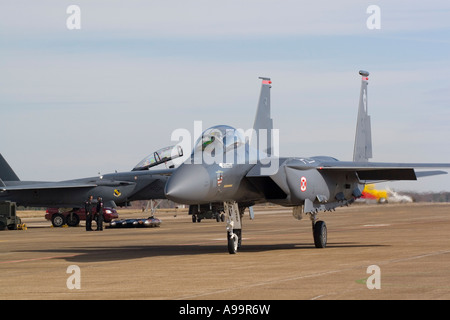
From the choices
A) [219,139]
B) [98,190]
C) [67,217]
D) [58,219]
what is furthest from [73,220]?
[219,139]

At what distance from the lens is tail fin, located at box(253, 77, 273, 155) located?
22.2 meters

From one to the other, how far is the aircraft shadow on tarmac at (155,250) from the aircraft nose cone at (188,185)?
10.0 ft

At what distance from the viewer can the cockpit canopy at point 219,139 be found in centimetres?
1708

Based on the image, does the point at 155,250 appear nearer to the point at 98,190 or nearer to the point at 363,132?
the point at 363,132

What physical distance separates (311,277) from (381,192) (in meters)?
49.3

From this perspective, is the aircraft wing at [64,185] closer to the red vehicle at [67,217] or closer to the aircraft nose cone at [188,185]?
the red vehicle at [67,217]

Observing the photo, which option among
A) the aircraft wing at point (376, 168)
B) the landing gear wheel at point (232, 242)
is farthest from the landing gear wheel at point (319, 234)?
the landing gear wheel at point (232, 242)

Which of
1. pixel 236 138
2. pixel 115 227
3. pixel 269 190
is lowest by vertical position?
pixel 115 227

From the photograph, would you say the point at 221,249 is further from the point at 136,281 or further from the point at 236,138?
the point at 136,281
